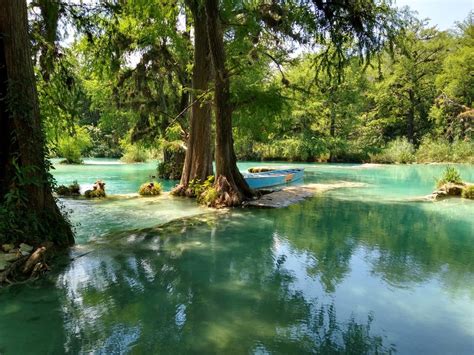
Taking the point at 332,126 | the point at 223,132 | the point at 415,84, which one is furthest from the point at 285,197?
the point at 415,84

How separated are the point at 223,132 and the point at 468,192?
8.49m

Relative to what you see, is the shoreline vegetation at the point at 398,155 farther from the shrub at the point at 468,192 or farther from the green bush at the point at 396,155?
the shrub at the point at 468,192

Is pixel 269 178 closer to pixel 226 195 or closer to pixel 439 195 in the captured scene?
pixel 226 195

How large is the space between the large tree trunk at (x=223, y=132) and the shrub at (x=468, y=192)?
7331mm

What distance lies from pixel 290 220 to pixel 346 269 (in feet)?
13.1

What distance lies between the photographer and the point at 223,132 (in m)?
12.8

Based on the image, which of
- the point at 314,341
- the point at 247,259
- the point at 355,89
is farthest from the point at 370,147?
the point at 314,341

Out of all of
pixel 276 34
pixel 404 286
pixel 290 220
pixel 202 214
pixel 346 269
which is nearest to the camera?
pixel 404 286

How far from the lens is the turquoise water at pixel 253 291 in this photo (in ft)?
13.0

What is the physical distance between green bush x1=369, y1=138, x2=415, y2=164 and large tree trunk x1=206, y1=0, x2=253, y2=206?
2622 centimetres

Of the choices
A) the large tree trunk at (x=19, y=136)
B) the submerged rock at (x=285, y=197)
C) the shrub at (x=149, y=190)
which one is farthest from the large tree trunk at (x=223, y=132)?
the large tree trunk at (x=19, y=136)

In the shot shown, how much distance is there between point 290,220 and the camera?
404 inches

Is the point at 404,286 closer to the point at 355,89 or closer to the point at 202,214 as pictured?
the point at 202,214

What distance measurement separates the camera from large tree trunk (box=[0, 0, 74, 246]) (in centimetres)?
647
